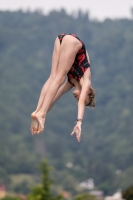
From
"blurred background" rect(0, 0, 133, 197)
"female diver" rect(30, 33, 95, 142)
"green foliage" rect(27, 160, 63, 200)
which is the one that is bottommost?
"female diver" rect(30, 33, 95, 142)

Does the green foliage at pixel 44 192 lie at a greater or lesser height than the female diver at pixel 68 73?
greater

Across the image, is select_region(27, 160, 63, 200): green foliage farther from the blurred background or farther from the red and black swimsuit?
the blurred background

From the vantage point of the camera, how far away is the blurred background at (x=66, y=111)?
12094cm

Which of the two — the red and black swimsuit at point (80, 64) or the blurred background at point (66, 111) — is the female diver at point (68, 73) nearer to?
the red and black swimsuit at point (80, 64)

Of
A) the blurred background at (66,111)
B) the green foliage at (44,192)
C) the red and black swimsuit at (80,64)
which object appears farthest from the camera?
the blurred background at (66,111)

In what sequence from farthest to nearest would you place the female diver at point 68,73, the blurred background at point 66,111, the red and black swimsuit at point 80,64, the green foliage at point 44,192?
the blurred background at point 66,111 < the green foliage at point 44,192 < the red and black swimsuit at point 80,64 < the female diver at point 68,73

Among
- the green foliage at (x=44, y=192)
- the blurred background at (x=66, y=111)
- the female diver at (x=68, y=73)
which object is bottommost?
the female diver at (x=68, y=73)

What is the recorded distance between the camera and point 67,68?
16656 millimetres

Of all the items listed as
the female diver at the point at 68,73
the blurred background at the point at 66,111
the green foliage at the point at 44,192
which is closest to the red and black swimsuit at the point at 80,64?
the female diver at the point at 68,73

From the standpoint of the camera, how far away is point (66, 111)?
13488 cm

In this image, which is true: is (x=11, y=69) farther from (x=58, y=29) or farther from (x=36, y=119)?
(x=36, y=119)

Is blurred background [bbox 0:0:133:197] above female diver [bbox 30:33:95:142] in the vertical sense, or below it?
above

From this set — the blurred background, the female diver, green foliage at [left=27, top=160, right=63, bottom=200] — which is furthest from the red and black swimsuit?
the blurred background

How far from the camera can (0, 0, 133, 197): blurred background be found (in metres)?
121
